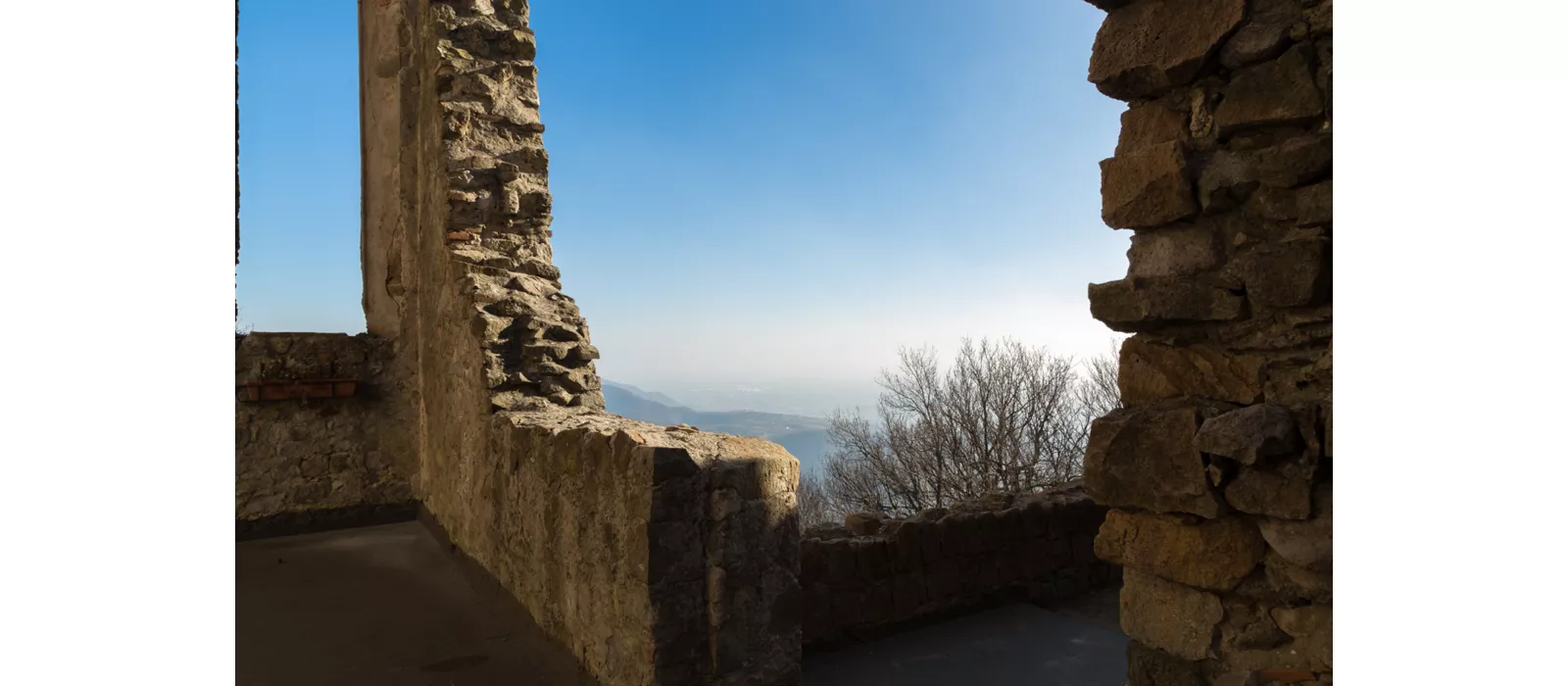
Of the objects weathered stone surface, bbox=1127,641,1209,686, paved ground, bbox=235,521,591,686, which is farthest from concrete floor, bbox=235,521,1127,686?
weathered stone surface, bbox=1127,641,1209,686

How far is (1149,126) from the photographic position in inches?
80.2

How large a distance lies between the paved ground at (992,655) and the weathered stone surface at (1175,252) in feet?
10.6

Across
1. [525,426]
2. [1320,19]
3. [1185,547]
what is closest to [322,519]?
[525,426]

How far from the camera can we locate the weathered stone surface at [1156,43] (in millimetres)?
1854

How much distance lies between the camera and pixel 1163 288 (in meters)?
1.96

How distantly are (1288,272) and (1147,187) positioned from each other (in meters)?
0.38

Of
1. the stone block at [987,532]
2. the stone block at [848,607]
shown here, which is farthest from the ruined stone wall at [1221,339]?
the stone block at [987,532]

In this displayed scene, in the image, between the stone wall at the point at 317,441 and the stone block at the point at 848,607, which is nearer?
the stone block at the point at 848,607

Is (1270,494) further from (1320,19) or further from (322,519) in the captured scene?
(322,519)

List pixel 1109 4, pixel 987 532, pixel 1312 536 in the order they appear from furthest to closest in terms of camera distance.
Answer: pixel 987 532 < pixel 1109 4 < pixel 1312 536

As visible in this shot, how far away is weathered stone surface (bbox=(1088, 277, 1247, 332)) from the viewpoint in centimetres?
186

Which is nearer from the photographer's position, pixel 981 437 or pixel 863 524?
pixel 863 524

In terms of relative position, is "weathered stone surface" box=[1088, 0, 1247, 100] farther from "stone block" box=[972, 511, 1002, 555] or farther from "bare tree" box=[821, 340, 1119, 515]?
"bare tree" box=[821, 340, 1119, 515]

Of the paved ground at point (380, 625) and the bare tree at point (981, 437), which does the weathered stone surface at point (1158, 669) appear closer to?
the paved ground at point (380, 625)
